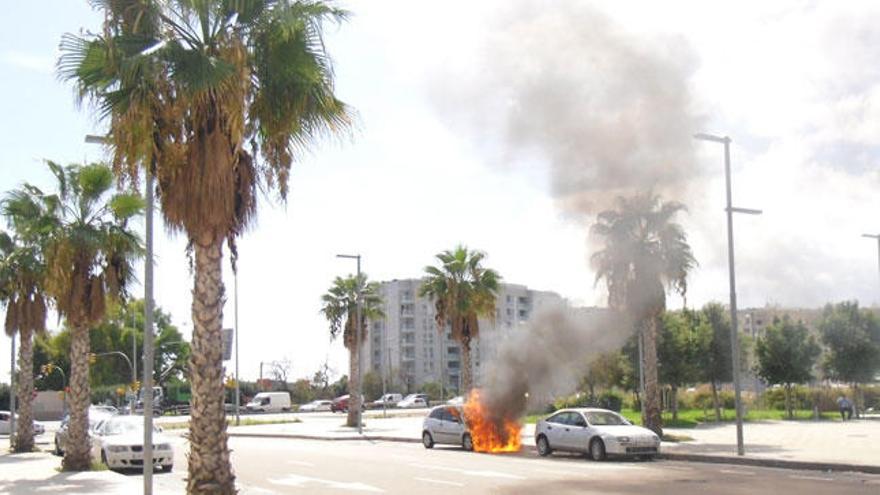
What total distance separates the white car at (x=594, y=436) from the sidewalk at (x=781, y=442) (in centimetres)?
128

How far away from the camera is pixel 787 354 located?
158 feet

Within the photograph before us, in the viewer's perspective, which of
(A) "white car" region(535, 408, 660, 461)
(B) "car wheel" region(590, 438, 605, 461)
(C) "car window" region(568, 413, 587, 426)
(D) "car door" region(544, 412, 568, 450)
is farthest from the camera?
(D) "car door" region(544, 412, 568, 450)

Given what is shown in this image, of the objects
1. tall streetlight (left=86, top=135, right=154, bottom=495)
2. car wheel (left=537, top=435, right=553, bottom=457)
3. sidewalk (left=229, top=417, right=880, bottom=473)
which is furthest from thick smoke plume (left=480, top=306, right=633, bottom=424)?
tall streetlight (left=86, top=135, right=154, bottom=495)

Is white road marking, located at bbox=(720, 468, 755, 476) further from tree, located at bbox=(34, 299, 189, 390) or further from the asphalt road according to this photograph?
tree, located at bbox=(34, 299, 189, 390)

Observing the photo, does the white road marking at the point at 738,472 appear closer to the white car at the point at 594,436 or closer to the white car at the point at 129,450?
the white car at the point at 594,436

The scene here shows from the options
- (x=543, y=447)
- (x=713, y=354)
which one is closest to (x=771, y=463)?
(x=543, y=447)

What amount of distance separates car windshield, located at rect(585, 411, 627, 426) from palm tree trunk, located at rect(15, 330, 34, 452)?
17.7 m

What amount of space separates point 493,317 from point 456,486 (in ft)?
83.9

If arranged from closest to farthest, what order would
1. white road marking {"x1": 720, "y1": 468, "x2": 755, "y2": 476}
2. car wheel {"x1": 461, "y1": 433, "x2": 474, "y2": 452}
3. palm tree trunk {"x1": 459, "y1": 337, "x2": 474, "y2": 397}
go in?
1. white road marking {"x1": 720, "y1": 468, "x2": 755, "y2": 476}
2. car wheel {"x1": 461, "y1": 433, "x2": 474, "y2": 452}
3. palm tree trunk {"x1": 459, "y1": 337, "x2": 474, "y2": 397}

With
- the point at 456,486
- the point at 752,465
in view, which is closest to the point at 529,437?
the point at 752,465

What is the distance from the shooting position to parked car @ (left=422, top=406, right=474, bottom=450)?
29.9 meters

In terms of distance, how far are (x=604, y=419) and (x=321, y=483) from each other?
8706 mm

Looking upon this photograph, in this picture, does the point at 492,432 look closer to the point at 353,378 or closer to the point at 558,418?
the point at 558,418

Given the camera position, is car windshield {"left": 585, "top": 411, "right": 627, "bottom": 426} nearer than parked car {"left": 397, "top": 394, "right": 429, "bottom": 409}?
Yes
